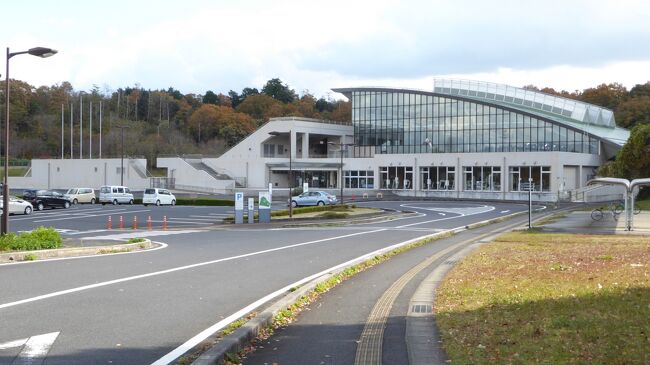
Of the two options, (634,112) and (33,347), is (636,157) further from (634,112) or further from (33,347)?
(33,347)

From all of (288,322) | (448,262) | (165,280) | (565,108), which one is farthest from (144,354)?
(565,108)

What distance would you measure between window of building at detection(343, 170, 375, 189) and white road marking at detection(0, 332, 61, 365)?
3027 inches

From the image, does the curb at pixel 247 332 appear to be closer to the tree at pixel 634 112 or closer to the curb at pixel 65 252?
the curb at pixel 65 252

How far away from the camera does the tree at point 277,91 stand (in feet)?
457

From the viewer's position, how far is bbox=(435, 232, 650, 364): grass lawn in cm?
661

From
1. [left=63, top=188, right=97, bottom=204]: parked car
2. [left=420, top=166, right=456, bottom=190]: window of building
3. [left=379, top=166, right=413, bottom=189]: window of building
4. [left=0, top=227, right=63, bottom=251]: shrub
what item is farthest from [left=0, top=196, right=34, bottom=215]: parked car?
[left=420, top=166, right=456, bottom=190]: window of building

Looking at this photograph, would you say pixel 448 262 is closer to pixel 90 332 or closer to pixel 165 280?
pixel 165 280

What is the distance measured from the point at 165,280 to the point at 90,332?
528 centimetres

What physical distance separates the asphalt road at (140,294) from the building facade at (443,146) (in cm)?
5433

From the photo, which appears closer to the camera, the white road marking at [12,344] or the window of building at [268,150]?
the white road marking at [12,344]

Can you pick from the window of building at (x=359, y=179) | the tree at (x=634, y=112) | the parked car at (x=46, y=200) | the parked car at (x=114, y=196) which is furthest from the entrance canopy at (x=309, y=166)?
the tree at (x=634, y=112)

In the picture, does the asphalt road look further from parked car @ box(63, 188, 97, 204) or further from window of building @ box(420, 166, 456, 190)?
window of building @ box(420, 166, 456, 190)

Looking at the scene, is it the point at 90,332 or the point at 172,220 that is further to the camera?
the point at 172,220

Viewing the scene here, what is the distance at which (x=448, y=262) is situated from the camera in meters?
17.1
